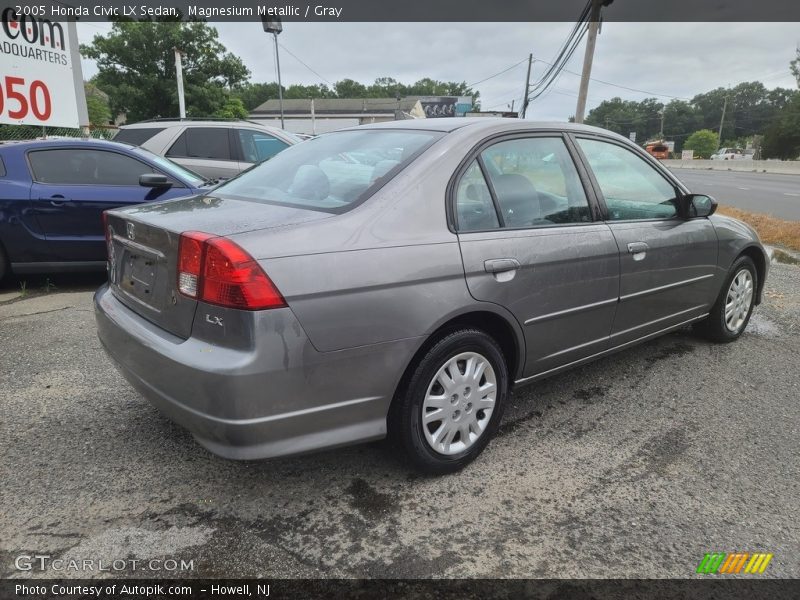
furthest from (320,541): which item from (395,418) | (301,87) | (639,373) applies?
(301,87)

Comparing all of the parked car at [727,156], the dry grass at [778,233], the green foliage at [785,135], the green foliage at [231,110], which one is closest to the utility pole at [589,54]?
the dry grass at [778,233]

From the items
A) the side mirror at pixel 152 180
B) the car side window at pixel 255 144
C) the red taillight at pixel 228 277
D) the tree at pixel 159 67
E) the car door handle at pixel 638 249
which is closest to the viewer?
the red taillight at pixel 228 277

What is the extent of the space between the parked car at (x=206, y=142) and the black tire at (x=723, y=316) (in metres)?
6.21

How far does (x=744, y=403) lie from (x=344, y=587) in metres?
2.80

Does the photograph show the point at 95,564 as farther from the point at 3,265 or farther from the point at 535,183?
the point at 3,265

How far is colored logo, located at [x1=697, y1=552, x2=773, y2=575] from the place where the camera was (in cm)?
203

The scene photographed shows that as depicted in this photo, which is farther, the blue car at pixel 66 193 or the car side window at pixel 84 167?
the car side window at pixel 84 167

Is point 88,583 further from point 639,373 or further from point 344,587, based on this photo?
point 639,373

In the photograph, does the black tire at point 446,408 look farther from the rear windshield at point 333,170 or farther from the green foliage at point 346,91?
the green foliage at point 346,91

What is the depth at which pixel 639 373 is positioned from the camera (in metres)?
3.82

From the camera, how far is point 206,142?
7.96 metres

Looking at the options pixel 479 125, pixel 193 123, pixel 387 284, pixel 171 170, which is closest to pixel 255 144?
pixel 193 123

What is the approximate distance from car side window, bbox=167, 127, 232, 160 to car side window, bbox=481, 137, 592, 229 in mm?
6089

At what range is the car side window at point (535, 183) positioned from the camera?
2.73 metres
